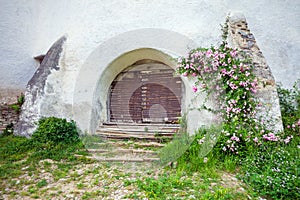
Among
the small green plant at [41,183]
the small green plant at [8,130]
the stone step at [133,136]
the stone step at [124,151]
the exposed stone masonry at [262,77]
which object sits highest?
the exposed stone masonry at [262,77]

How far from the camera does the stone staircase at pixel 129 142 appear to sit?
316cm

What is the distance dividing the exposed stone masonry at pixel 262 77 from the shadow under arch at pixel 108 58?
3.20ft

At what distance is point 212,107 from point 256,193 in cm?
152

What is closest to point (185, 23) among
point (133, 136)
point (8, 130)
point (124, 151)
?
point (133, 136)

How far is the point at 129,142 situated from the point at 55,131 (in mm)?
1370

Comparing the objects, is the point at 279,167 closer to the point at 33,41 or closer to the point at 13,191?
the point at 13,191

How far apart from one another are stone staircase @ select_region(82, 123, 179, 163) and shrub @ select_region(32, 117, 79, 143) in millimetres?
413

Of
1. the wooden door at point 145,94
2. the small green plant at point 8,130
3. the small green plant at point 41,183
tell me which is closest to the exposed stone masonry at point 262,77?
the wooden door at point 145,94

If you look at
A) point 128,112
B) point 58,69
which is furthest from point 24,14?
point 128,112

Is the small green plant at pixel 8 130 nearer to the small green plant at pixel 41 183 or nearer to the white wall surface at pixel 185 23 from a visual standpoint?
the white wall surface at pixel 185 23

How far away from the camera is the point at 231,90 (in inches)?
122

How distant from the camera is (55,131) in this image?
146 inches

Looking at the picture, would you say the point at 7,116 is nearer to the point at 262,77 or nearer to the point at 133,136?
the point at 133,136

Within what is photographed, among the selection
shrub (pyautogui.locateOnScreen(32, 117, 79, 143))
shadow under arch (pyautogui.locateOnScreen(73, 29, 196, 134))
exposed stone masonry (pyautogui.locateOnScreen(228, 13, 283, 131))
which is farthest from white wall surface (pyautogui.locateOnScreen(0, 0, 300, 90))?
shrub (pyautogui.locateOnScreen(32, 117, 79, 143))
